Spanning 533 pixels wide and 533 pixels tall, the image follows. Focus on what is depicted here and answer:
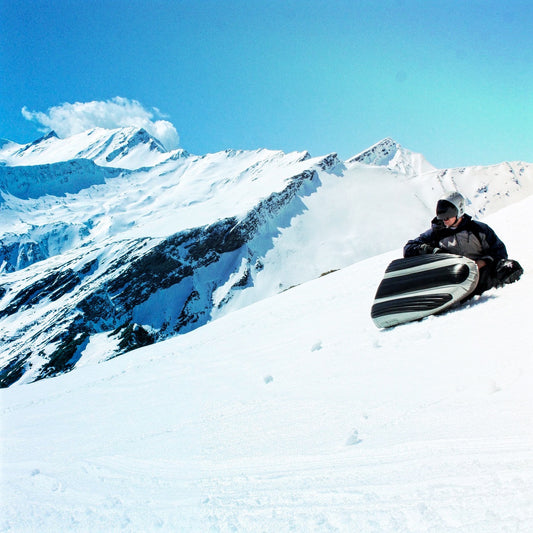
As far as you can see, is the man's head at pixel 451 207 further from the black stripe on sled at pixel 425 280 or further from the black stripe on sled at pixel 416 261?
the black stripe on sled at pixel 425 280

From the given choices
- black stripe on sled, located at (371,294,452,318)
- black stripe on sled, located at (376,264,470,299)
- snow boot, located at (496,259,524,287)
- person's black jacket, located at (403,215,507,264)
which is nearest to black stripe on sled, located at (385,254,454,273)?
black stripe on sled, located at (376,264,470,299)

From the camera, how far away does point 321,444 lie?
3852 mm

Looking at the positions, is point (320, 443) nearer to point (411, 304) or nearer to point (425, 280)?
point (411, 304)

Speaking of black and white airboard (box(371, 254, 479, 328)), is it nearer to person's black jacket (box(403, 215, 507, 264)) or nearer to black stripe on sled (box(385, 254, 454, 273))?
black stripe on sled (box(385, 254, 454, 273))

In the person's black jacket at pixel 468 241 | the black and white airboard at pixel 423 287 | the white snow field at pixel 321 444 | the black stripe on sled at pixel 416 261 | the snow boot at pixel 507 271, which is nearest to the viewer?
the white snow field at pixel 321 444

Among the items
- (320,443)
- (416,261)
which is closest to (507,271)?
(416,261)

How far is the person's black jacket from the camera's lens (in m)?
7.38

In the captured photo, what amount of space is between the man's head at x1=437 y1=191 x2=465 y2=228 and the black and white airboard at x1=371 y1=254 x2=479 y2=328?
83cm

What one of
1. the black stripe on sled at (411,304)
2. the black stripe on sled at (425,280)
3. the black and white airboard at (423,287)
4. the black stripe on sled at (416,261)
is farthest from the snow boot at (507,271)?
the black stripe on sled at (411,304)

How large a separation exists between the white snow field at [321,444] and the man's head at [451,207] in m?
1.59

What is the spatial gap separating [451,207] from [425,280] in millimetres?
1509

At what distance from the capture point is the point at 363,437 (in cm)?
372

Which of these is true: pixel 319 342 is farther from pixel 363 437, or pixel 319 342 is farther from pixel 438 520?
pixel 438 520

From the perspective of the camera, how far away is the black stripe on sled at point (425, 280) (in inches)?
270
